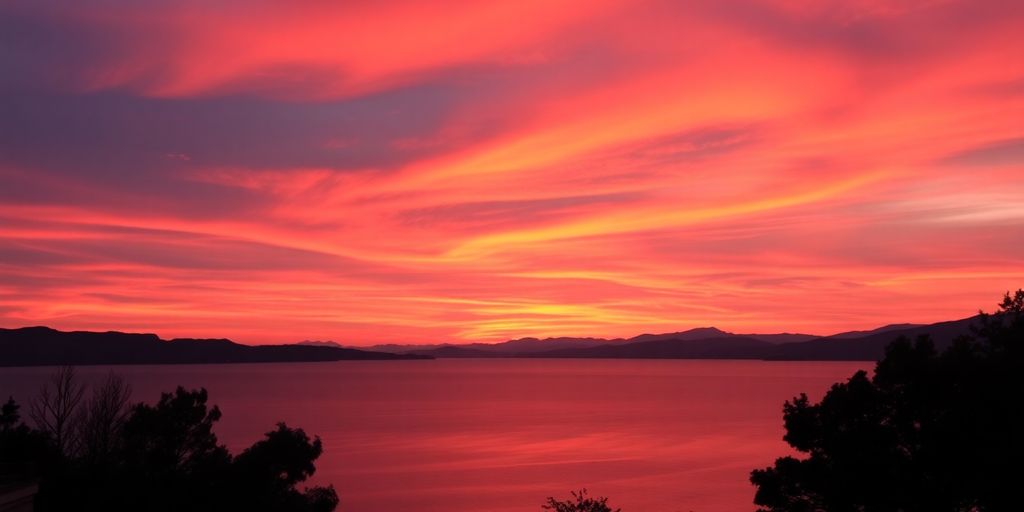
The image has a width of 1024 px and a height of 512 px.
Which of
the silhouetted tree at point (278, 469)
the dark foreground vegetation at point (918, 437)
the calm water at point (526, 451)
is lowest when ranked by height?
the calm water at point (526, 451)

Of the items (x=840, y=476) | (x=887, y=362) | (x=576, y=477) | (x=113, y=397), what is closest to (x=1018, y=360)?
(x=887, y=362)

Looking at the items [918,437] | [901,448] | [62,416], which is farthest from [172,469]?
[918,437]

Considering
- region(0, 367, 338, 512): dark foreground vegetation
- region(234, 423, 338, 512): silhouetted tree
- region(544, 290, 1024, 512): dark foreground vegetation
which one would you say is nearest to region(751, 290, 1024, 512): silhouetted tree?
region(544, 290, 1024, 512): dark foreground vegetation

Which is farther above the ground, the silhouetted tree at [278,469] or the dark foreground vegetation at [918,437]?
the dark foreground vegetation at [918,437]

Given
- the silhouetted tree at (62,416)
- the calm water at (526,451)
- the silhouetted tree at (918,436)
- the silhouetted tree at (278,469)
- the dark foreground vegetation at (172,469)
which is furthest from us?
the calm water at (526,451)

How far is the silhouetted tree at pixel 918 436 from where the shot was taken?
2384cm

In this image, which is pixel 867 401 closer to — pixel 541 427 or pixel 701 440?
pixel 701 440

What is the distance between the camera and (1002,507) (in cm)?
2297

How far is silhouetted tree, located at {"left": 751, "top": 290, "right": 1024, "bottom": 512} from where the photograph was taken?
2384 cm

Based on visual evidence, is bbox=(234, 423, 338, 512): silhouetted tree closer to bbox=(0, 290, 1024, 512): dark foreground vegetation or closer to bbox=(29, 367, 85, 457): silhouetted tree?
bbox=(0, 290, 1024, 512): dark foreground vegetation

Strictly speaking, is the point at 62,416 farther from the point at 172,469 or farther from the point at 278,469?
the point at 278,469

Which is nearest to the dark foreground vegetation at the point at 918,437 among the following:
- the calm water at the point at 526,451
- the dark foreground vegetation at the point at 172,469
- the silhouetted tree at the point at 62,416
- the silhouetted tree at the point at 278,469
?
the silhouetted tree at the point at 278,469

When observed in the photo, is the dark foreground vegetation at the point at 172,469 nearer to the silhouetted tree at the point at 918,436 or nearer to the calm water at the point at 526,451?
the silhouetted tree at the point at 918,436

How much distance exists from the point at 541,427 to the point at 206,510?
112354 mm
